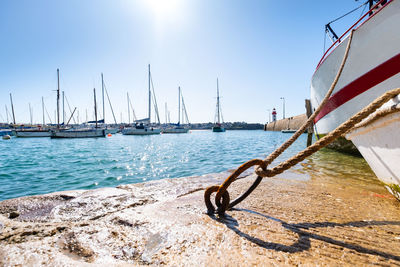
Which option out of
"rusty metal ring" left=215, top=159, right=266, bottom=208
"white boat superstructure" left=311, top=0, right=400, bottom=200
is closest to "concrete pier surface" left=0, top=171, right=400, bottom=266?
"rusty metal ring" left=215, top=159, right=266, bottom=208

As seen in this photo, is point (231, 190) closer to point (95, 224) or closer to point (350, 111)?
point (95, 224)

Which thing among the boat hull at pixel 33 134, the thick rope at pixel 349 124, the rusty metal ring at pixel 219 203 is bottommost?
the rusty metal ring at pixel 219 203

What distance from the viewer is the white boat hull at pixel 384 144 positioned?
2092mm

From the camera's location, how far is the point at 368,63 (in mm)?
4383

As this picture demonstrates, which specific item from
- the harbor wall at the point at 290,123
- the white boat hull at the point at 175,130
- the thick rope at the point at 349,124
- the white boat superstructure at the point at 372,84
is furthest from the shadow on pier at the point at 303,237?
the harbor wall at the point at 290,123

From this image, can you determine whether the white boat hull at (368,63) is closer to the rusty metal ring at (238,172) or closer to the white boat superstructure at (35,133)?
the rusty metal ring at (238,172)

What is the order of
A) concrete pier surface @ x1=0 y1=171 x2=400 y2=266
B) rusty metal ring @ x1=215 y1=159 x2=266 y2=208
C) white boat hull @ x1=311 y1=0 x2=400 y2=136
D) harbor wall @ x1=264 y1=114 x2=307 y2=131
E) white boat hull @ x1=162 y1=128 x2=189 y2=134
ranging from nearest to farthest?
concrete pier surface @ x1=0 y1=171 x2=400 y2=266
rusty metal ring @ x1=215 y1=159 x2=266 y2=208
white boat hull @ x1=311 y1=0 x2=400 y2=136
harbor wall @ x1=264 y1=114 x2=307 y2=131
white boat hull @ x1=162 y1=128 x2=189 y2=134

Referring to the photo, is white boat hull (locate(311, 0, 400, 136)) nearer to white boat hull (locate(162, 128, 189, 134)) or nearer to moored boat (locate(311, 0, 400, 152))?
moored boat (locate(311, 0, 400, 152))

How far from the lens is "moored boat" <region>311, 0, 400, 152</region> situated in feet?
12.4

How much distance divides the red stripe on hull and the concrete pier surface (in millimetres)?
2685

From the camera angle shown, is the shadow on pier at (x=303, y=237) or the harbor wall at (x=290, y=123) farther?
the harbor wall at (x=290, y=123)

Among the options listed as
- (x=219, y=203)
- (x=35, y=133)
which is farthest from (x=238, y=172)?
(x=35, y=133)

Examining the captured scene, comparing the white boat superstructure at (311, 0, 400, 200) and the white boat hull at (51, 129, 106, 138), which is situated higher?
the white boat superstructure at (311, 0, 400, 200)

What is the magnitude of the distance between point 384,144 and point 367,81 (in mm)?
3090
